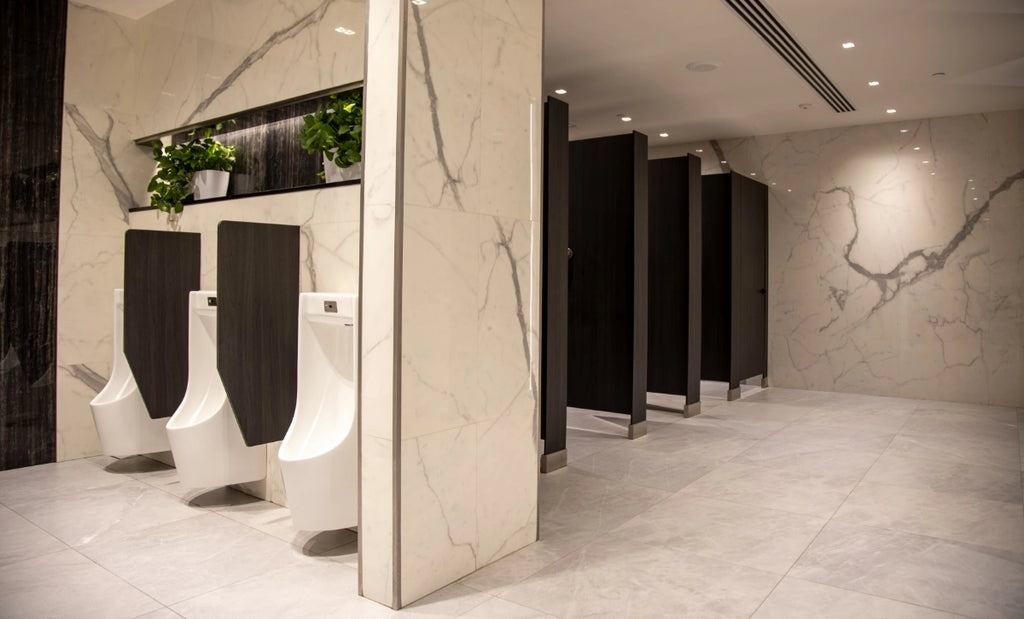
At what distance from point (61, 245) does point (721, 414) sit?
5.01 meters

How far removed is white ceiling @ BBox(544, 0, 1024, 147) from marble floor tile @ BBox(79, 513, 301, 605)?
3346 mm

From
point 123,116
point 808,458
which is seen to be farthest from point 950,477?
point 123,116

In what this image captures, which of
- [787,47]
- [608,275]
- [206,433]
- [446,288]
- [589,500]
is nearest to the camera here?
[446,288]

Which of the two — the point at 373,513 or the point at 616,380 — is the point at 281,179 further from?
the point at 616,380

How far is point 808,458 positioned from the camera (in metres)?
4.28

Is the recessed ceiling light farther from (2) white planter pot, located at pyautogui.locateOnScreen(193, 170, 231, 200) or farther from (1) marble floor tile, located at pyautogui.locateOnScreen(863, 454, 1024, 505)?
(2) white planter pot, located at pyautogui.locateOnScreen(193, 170, 231, 200)

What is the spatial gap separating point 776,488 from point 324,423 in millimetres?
2393

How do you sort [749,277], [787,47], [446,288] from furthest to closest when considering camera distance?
[749,277] < [787,47] < [446,288]

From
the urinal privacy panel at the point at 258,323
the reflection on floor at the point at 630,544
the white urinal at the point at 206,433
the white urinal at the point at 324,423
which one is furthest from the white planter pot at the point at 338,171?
the reflection on floor at the point at 630,544

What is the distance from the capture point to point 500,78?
2.57 m

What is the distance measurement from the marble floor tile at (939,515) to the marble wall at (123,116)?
2893mm

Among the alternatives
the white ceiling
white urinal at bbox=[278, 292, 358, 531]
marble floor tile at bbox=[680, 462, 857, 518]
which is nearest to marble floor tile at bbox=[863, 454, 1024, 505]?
marble floor tile at bbox=[680, 462, 857, 518]

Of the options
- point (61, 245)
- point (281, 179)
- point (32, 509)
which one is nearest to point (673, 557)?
point (281, 179)

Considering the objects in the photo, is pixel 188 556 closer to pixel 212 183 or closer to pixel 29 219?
pixel 212 183
